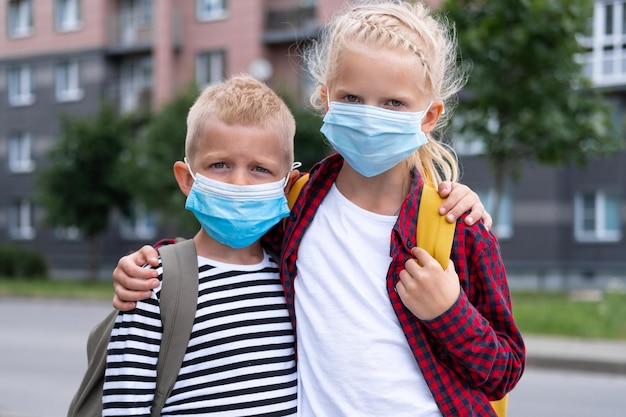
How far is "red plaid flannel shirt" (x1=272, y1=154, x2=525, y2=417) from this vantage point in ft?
5.66

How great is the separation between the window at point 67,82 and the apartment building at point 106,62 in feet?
0.14

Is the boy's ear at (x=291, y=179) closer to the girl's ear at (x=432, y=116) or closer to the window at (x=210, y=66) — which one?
the girl's ear at (x=432, y=116)

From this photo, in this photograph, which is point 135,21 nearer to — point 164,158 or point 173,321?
point 164,158

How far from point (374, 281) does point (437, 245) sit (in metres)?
0.18

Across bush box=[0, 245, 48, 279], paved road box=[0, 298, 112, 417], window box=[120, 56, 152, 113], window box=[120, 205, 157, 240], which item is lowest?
bush box=[0, 245, 48, 279]

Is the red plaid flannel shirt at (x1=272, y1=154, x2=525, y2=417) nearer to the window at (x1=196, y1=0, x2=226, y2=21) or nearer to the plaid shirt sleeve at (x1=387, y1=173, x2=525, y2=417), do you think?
the plaid shirt sleeve at (x1=387, y1=173, x2=525, y2=417)

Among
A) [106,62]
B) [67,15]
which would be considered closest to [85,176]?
[106,62]

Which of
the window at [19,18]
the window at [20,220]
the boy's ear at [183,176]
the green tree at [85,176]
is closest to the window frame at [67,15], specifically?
the window at [19,18]

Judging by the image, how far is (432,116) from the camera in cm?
198

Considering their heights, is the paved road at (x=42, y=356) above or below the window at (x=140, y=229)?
above

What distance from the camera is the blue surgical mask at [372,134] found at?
6.15 feet

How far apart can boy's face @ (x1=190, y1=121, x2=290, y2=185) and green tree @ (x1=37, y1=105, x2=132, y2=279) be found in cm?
2346

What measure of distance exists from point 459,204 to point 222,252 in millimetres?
654

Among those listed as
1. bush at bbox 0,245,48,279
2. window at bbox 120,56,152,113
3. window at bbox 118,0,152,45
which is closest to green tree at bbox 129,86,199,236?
window at bbox 120,56,152,113
